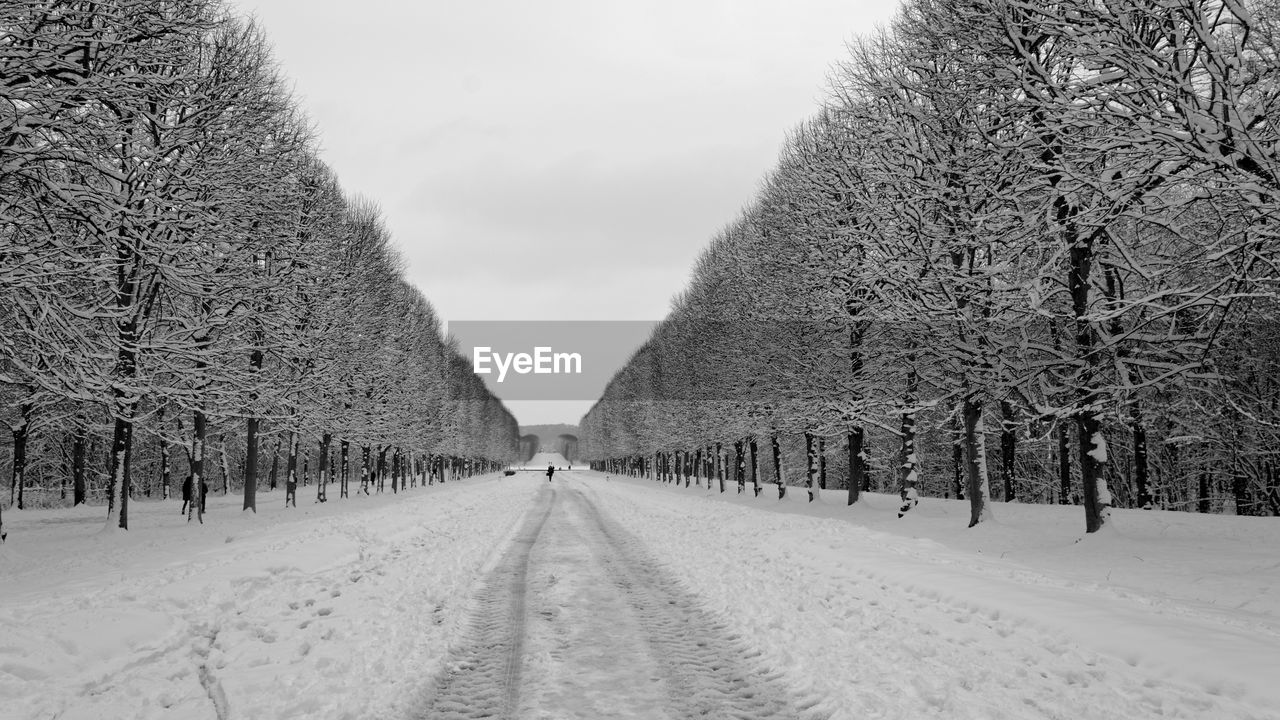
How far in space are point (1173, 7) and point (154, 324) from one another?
1876cm

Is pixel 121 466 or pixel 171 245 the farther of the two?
pixel 121 466

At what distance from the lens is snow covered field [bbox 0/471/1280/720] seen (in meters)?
5.99

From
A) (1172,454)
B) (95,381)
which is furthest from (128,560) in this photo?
(1172,454)

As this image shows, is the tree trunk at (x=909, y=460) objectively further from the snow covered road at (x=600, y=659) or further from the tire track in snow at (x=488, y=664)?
the tire track in snow at (x=488, y=664)

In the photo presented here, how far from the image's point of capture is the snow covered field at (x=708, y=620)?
599 cm

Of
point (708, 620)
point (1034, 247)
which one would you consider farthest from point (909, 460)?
point (708, 620)

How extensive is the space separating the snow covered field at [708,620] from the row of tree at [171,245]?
407cm

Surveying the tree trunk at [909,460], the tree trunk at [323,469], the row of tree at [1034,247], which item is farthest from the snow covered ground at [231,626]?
the tree trunk at [323,469]

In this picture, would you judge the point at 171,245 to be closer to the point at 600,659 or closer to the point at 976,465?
the point at 600,659

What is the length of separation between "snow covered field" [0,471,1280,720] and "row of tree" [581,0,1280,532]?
333 cm

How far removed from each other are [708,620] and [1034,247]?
965 cm

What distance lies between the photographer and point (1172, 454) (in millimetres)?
34094

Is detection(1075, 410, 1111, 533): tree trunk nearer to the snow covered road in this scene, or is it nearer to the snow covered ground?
the snow covered road

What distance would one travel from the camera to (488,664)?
7215 millimetres
